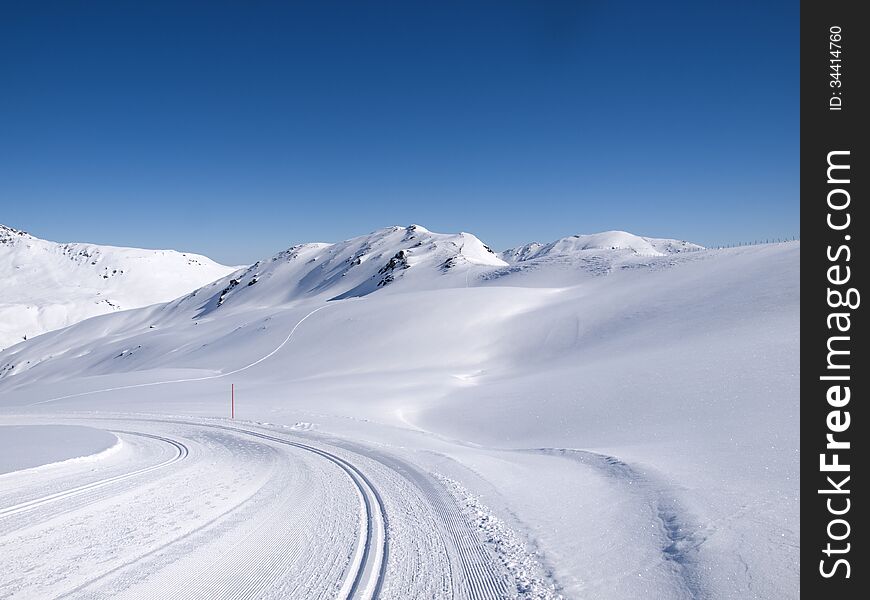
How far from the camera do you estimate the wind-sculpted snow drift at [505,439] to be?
526 centimetres

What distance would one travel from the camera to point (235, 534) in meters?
6.43

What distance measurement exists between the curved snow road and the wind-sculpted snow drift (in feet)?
0.17

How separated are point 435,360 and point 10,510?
87.5 ft

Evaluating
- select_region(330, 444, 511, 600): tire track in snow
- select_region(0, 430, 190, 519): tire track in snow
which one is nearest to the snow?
select_region(0, 430, 190, 519): tire track in snow

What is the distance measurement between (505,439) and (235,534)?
405 inches

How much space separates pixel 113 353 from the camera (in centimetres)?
5928
